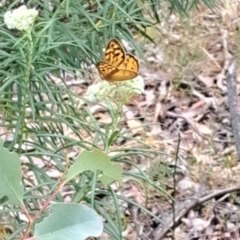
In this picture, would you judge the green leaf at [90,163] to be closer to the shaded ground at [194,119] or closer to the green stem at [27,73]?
the green stem at [27,73]

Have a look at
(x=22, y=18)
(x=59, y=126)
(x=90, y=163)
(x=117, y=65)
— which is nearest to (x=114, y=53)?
(x=117, y=65)

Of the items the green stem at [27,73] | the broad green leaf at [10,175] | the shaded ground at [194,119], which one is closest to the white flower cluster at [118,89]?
the green stem at [27,73]

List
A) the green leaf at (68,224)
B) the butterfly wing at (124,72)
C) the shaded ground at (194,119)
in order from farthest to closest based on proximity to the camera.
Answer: the shaded ground at (194,119) < the butterfly wing at (124,72) < the green leaf at (68,224)

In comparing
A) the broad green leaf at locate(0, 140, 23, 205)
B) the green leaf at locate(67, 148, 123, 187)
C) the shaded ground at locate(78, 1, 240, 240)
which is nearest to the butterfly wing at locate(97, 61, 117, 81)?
the green leaf at locate(67, 148, 123, 187)

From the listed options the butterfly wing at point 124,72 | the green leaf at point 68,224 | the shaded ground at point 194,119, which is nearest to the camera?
the green leaf at point 68,224

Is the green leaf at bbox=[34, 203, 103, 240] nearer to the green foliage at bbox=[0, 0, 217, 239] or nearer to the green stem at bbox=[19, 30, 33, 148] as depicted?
the green foliage at bbox=[0, 0, 217, 239]

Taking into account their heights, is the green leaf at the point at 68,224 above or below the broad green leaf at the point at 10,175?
below

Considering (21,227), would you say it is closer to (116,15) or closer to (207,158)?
(116,15)
